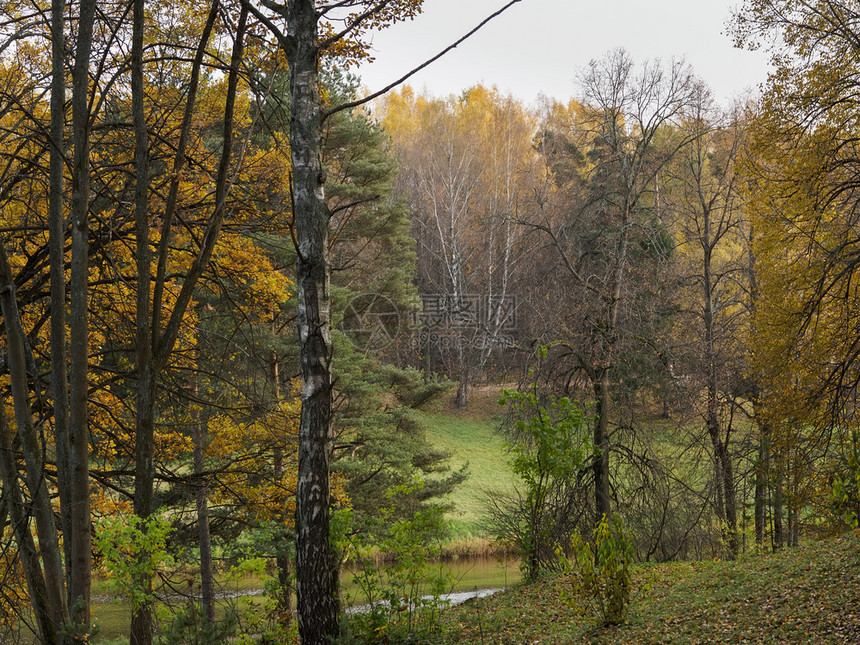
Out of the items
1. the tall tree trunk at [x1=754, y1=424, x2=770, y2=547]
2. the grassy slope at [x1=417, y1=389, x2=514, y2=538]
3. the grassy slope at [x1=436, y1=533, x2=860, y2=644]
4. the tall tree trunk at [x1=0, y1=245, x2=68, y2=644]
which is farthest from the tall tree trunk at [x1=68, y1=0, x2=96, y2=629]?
the grassy slope at [x1=417, y1=389, x2=514, y2=538]

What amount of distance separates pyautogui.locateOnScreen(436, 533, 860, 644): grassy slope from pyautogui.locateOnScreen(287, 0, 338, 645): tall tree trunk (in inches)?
64.3

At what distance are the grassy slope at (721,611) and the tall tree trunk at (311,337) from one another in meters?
1.63

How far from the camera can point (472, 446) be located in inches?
1137

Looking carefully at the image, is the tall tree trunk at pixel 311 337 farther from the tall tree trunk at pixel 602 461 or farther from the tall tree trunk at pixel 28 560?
the tall tree trunk at pixel 602 461

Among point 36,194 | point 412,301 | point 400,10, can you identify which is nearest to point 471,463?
point 412,301

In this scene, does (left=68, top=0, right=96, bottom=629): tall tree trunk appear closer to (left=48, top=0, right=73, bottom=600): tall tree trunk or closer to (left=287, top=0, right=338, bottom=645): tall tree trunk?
(left=48, top=0, right=73, bottom=600): tall tree trunk

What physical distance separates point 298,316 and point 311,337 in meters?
0.32

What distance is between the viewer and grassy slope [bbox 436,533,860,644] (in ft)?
17.2

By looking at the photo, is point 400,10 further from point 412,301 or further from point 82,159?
point 412,301

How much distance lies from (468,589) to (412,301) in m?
10.5

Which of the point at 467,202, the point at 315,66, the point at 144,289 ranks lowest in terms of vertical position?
the point at 144,289

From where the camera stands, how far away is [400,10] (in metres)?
5.00

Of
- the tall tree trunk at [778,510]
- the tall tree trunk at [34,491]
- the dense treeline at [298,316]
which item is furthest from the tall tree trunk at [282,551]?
the tall tree trunk at [778,510]

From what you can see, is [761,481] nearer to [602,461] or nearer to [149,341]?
[602,461]
